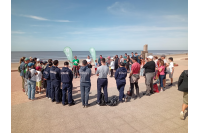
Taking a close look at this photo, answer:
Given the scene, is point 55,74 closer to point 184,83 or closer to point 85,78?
point 85,78

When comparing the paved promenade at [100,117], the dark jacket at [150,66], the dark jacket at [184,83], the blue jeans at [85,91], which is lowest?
the paved promenade at [100,117]

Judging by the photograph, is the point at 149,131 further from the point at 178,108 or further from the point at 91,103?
the point at 91,103

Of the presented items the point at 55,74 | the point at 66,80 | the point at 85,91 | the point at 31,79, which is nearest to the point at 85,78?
the point at 85,91

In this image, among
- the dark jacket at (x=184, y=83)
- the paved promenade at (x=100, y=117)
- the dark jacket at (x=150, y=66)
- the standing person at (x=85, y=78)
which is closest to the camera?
the paved promenade at (x=100, y=117)

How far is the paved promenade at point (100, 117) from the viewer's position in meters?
3.14

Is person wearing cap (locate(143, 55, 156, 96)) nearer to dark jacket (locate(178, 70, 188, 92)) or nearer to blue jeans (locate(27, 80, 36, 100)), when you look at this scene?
dark jacket (locate(178, 70, 188, 92))

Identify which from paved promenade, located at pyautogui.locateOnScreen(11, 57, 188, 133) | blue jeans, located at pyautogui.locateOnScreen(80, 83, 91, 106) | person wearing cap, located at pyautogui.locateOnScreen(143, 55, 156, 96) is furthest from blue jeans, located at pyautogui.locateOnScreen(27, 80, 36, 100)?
person wearing cap, located at pyautogui.locateOnScreen(143, 55, 156, 96)

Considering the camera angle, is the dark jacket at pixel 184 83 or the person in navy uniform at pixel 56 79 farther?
the person in navy uniform at pixel 56 79

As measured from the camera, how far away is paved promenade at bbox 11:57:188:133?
3.14 metres

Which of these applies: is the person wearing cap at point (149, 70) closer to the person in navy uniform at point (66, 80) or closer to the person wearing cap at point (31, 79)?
the person in navy uniform at point (66, 80)

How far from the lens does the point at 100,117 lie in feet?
12.0

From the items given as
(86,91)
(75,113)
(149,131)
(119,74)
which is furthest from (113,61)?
(149,131)

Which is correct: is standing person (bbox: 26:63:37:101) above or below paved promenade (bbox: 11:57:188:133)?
above

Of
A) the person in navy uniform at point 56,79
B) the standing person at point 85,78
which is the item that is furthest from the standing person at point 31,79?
the standing person at point 85,78
